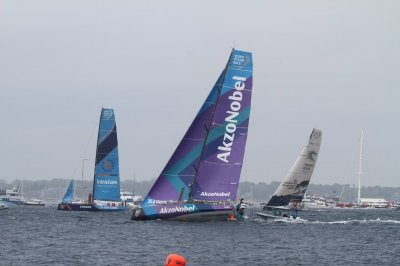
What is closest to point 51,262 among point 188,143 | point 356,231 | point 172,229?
point 172,229

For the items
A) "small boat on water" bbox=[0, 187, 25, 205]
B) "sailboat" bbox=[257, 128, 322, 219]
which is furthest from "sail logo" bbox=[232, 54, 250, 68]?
"small boat on water" bbox=[0, 187, 25, 205]

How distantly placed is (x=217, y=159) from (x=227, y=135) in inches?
77.3

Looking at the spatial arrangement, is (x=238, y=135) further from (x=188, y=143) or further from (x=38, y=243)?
(x=38, y=243)

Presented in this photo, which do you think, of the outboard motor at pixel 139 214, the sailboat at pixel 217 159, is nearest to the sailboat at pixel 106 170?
the outboard motor at pixel 139 214

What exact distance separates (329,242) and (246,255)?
11433 mm

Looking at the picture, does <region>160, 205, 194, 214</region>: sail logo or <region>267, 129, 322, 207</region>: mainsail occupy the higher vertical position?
<region>267, 129, 322, 207</region>: mainsail

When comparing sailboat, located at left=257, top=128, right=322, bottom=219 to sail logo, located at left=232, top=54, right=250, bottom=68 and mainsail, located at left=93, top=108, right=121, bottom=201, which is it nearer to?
mainsail, located at left=93, top=108, right=121, bottom=201

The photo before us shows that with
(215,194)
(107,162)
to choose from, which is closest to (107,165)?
(107,162)

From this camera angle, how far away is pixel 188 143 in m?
57.3

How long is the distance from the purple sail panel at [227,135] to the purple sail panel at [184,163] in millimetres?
961

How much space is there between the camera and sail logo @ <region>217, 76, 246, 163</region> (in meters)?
56.1

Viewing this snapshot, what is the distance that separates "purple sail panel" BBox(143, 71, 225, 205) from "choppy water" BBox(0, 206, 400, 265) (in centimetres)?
221

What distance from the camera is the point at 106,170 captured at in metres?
87.2

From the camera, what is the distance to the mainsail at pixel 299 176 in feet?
252
